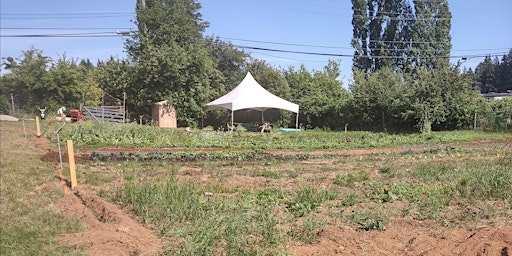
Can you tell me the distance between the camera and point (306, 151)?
1689cm

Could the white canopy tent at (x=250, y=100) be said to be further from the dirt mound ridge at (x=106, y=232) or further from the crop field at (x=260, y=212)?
the dirt mound ridge at (x=106, y=232)

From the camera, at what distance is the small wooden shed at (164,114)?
2970 centimetres

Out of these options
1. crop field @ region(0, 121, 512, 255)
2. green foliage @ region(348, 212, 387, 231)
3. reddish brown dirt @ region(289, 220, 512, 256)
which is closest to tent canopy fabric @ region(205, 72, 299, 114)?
crop field @ region(0, 121, 512, 255)

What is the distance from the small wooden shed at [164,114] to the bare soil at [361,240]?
80.1 ft

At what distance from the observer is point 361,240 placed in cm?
483

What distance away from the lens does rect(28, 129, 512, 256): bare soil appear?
4.41m

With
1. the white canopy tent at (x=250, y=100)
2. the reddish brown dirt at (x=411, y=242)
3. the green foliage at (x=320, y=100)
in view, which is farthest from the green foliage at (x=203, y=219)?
the green foliage at (x=320, y=100)

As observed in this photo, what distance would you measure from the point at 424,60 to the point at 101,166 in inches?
1854

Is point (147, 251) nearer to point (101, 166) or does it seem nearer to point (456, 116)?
point (101, 166)

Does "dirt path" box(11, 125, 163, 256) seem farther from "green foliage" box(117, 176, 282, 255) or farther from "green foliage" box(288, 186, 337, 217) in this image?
"green foliage" box(288, 186, 337, 217)

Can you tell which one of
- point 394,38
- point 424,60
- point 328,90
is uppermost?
point 394,38

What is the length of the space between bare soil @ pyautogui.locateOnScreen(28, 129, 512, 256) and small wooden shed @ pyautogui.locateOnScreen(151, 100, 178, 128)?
24402 millimetres

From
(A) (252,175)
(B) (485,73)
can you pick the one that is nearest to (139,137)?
(A) (252,175)

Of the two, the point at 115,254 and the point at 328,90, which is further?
the point at 328,90
